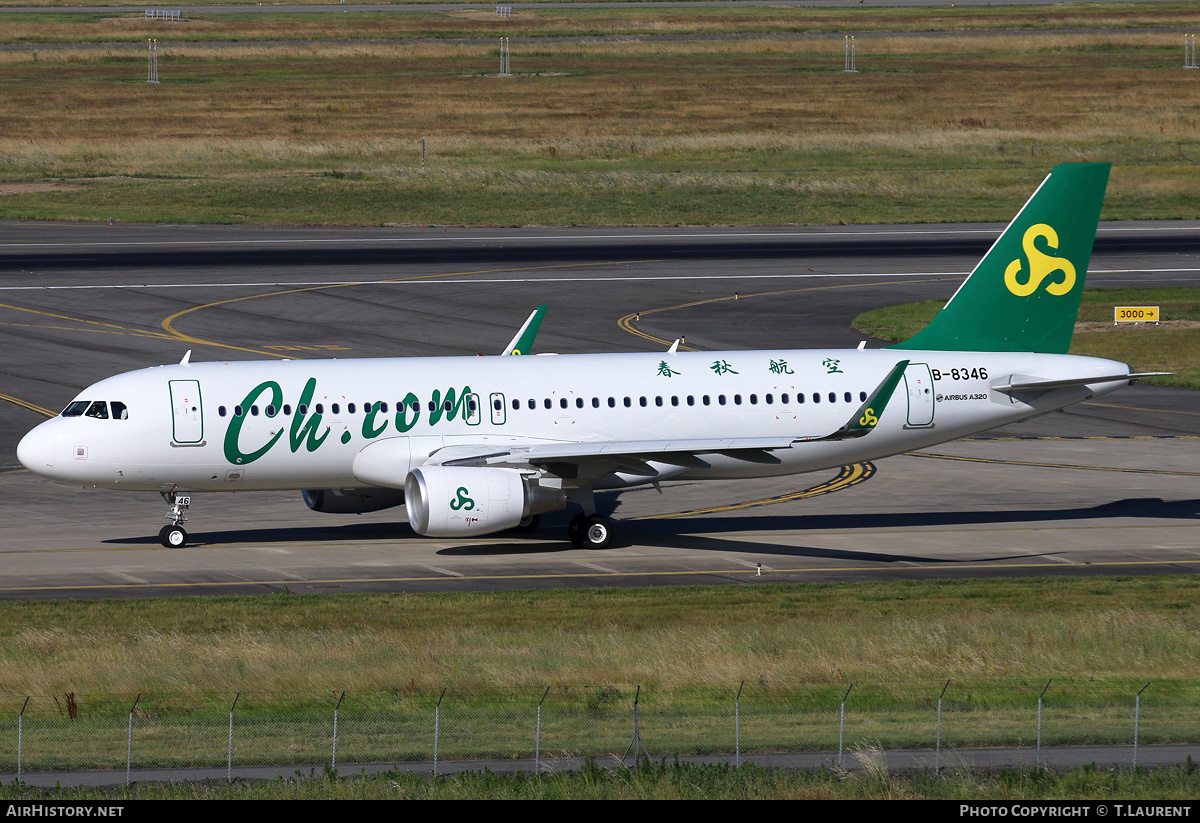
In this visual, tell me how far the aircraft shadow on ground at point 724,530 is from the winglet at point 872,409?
4061 millimetres

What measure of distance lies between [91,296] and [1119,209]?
241 ft

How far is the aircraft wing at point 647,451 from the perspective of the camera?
128 feet

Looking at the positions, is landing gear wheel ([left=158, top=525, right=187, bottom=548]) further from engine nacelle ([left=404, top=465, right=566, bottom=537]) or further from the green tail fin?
the green tail fin

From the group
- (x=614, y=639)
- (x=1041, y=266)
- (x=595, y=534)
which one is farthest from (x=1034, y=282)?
(x=614, y=639)

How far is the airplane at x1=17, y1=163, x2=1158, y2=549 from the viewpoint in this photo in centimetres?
4025

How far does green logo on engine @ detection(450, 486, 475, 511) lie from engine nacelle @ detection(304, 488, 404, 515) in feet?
16.0

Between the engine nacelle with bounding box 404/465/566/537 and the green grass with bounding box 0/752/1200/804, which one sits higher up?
the engine nacelle with bounding box 404/465/566/537

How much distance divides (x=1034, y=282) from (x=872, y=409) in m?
9.20

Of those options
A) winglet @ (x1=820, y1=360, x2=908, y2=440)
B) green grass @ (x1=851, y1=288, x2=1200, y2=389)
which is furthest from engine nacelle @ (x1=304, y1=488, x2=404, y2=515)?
green grass @ (x1=851, y1=288, x2=1200, y2=389)

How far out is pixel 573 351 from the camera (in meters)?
67.4

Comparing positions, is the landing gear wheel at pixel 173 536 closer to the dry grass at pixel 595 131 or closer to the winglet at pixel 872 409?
the winglet at pixel 872 409

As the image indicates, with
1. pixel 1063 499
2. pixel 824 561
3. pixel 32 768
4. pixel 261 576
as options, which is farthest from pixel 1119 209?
pixel 32 768

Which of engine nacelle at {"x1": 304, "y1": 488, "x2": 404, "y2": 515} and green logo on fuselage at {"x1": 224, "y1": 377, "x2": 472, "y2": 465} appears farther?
engine nacelle at {"x1": 304, "y1": 488, "x2": 404, "y2": 515}

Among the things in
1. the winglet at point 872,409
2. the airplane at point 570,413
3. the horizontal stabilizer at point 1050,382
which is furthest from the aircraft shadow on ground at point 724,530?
the horizontal stabilizer at point 1050,382
